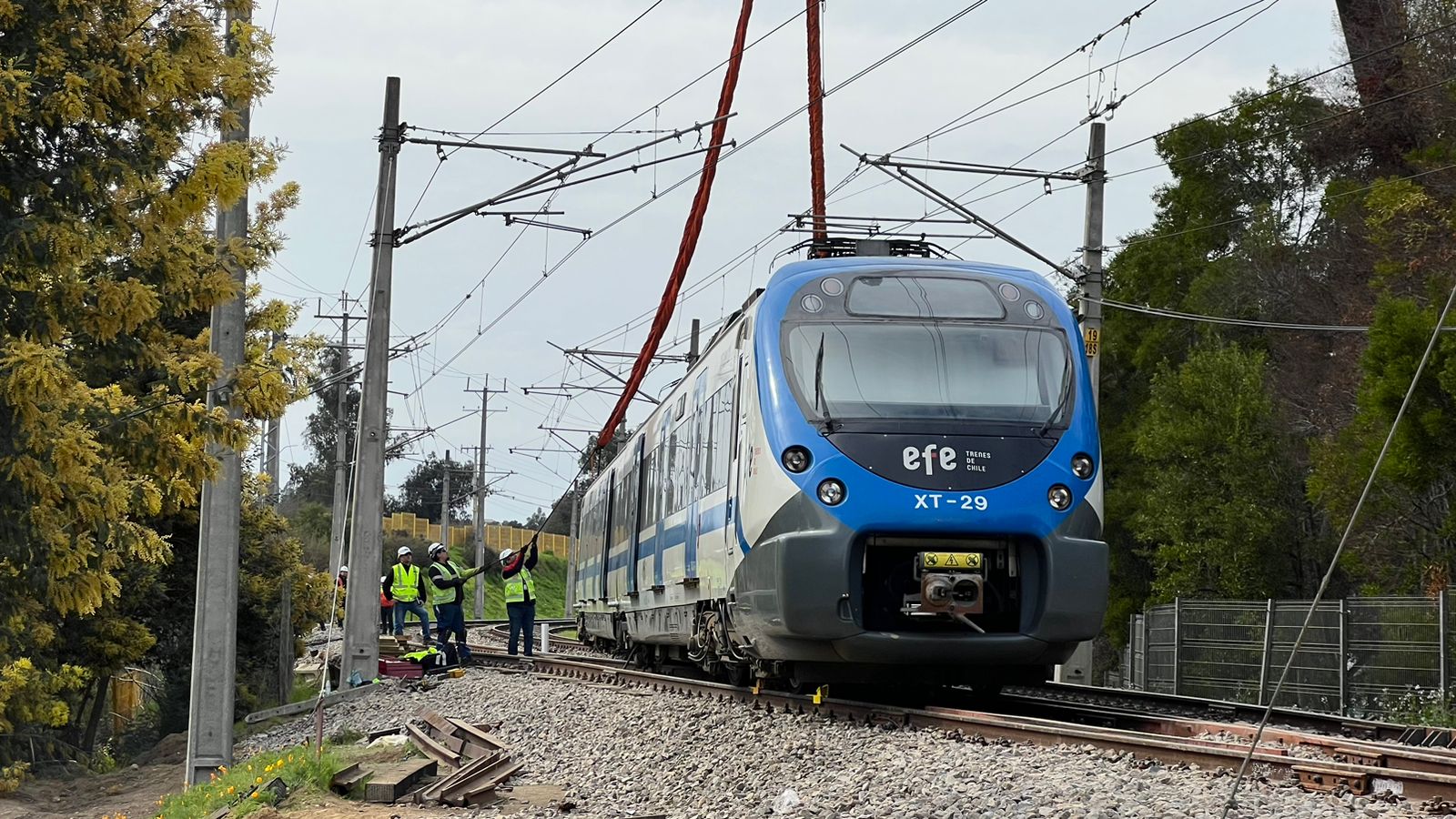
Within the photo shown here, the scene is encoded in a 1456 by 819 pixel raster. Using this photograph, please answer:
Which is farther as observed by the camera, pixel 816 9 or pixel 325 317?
pixel 325 317

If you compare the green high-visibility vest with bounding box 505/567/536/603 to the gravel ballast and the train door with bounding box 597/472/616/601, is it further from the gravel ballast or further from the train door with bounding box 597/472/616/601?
the gravel ballast

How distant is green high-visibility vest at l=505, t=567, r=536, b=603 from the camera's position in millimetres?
25031

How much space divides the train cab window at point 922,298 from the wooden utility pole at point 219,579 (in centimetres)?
619

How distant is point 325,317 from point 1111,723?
45.3m

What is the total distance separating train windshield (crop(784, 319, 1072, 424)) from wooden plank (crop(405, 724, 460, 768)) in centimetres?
384

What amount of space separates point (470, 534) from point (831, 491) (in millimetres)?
78383

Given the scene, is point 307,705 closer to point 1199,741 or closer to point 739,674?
point 739,674

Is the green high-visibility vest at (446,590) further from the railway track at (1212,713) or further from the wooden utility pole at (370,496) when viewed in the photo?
the railway track at (1212,713)

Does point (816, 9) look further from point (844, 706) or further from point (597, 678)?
point (844, 706)

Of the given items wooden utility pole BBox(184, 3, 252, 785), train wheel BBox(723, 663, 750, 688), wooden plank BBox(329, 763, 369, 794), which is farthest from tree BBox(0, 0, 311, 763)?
train wheel BBox(723, 663, 750, 688)

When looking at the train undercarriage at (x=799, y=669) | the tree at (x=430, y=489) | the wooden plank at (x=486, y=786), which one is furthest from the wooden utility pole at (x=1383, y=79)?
the tree at (x=430, y=489)

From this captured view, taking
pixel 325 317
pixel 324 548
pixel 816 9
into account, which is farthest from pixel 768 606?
pixel 324 548

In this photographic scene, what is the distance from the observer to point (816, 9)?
77.7 ft

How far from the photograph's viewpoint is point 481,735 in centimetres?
1391
